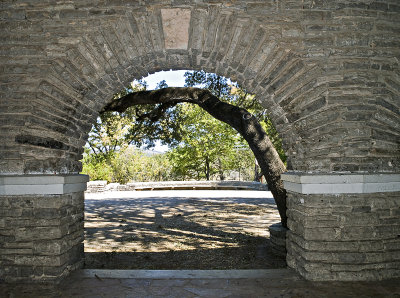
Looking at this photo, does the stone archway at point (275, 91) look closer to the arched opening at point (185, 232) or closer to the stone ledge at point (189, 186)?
the arched opening at point (185, 232)

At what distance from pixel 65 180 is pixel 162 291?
1691mm

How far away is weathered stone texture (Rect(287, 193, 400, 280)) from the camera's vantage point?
11.1 ft

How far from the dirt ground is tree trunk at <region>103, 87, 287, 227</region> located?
1033 mm

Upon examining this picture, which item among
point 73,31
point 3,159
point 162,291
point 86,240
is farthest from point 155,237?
point 73,31

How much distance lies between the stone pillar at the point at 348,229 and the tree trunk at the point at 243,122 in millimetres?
1671

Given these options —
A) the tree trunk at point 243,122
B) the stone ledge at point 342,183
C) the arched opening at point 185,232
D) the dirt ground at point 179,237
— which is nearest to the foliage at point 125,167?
the arched opening at point 185,232

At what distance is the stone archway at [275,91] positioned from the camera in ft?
11.2

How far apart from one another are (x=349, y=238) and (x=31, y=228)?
12.0 ft

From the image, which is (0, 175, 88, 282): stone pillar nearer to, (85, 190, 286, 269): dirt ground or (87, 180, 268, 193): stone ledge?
(85, 190, 286, 269): dirt ground

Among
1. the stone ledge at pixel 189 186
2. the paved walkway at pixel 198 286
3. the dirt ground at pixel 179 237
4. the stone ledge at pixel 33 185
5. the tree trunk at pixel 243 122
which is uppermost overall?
the tree trunk at pixel 243 122

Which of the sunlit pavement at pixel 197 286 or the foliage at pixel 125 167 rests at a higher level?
the foliage at pixel 125 167

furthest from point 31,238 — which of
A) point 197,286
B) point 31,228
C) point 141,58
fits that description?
point 141,58

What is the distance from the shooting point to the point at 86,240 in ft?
18.7

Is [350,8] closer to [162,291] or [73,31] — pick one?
[73,31]
